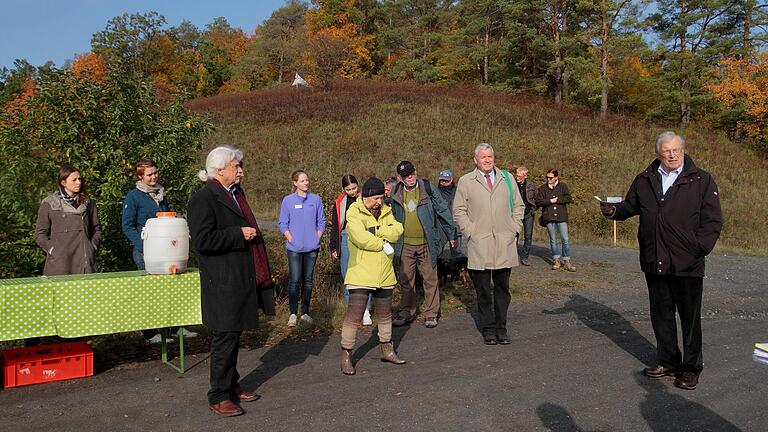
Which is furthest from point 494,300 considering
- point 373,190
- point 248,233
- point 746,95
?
point 746,95

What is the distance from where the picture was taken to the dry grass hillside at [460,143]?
2494cm

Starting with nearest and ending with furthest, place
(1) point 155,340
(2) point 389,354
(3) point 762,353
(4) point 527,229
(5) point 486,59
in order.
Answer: (3) point 762,353 < (2) point 389,354 < (1) point 155,340 < (4) point 527,229 < (5) point 486,59

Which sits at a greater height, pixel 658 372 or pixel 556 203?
pixel 556 203

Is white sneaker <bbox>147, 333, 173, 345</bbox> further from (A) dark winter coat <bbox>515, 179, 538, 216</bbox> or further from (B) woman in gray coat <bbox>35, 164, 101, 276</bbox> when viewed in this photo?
(A) dark winter coat <bbox>515, 179, 538, 216</bbox>

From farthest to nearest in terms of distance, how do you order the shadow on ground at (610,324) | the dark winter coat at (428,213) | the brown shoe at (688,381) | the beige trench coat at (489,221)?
1. the dark winter coat at (428,213)
2. the beige trench coat at (489,221)
3. the shadow on ground at (610,324)
4. the brown shoe at (688,381)

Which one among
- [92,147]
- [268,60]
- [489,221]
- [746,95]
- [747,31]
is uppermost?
[268,60]

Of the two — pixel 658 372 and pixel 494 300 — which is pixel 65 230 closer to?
pixel 494 300

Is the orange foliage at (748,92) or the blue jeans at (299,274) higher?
the orange foliage at (748,92)

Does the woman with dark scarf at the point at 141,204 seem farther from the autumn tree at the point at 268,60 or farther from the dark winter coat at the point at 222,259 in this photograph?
the autumn tree at the point at 268,60

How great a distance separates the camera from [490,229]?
22.1ft

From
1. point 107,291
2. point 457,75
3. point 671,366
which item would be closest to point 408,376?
point 671,366

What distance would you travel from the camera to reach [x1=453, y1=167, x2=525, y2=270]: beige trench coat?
670 cm

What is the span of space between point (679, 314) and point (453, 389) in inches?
81.4

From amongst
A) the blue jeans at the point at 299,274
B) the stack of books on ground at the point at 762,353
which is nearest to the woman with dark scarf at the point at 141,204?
the blue jeans at the point at 299,274
